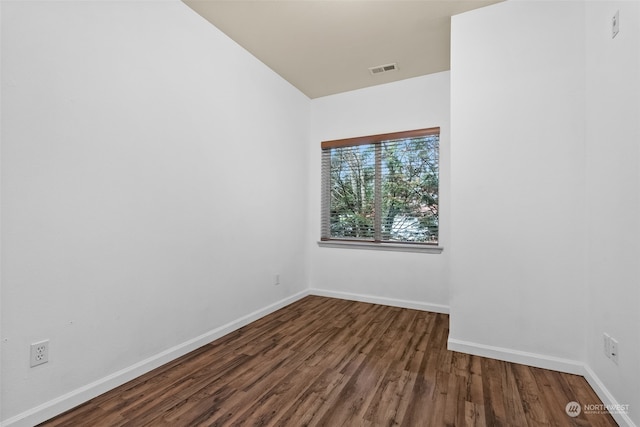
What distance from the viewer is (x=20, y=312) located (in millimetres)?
1472

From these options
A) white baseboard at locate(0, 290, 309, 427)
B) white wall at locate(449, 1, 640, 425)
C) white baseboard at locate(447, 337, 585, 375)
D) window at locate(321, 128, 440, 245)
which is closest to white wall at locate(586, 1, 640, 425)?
white wall at locate(449, 1, 640, 425)

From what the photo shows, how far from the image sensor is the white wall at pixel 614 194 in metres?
1.47

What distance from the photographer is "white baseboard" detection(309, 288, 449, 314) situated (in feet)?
11.0

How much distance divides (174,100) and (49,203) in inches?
44.1

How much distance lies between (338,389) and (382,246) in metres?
2.05

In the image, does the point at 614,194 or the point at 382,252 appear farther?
the point at 382,252

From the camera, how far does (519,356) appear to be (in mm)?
2209

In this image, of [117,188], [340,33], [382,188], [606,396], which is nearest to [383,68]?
[340,33]

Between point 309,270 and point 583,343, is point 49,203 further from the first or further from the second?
point 583,343

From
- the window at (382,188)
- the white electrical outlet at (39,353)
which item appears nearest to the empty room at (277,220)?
the white electrical outlet at (39,353)

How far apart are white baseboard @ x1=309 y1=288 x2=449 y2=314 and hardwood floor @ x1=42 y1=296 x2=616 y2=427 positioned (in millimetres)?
668

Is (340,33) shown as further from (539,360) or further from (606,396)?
(606,396)

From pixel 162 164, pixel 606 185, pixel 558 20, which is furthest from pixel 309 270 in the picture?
pixel 558 20

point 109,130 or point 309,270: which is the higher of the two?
point 109,130
